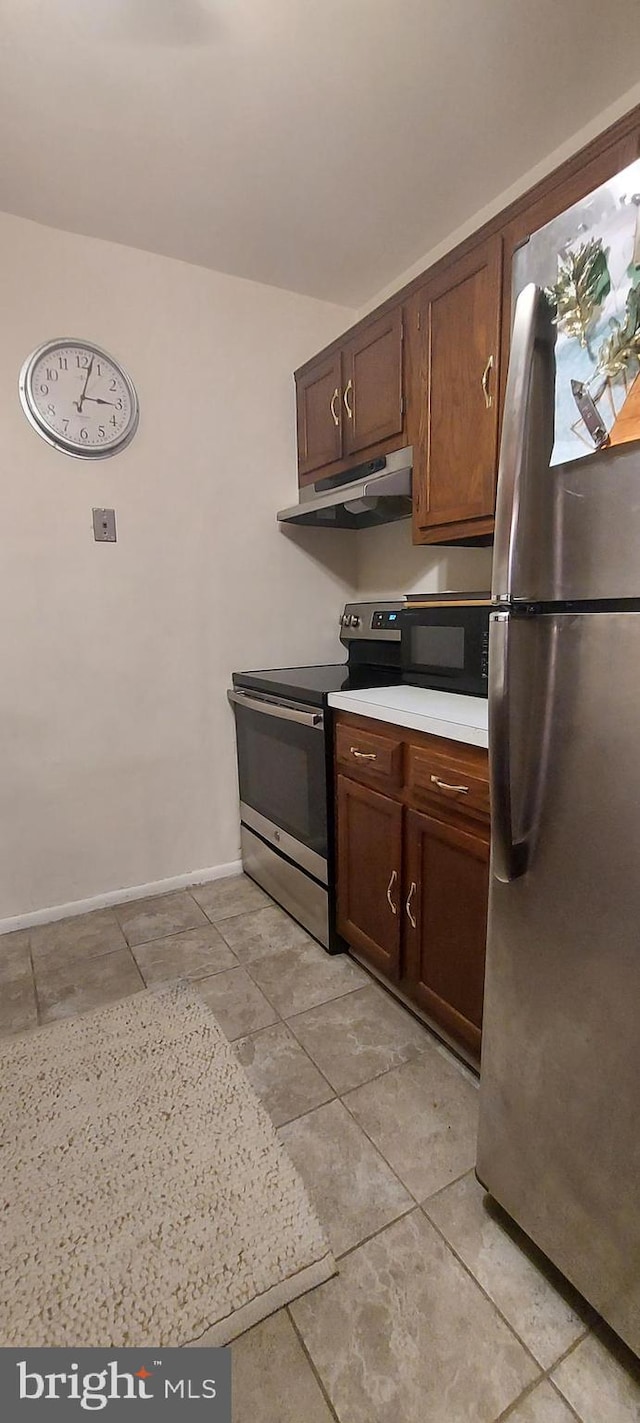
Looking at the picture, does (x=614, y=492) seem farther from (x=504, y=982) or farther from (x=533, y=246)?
(x=504, y=982)

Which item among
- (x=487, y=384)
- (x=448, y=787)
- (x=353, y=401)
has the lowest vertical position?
(x=448, y=787)

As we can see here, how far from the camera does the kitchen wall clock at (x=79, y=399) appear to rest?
207 centimetres

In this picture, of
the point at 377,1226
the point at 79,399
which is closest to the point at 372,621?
the point at 79,399

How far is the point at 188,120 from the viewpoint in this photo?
1594mm

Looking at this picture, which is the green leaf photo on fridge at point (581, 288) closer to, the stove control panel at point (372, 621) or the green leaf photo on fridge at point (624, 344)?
the green leaf photo on fridge at point (624, 344)

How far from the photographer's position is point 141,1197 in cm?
123

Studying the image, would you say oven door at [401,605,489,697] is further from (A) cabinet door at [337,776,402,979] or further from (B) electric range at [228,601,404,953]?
(A) cabinet door at [337,776,402,979]

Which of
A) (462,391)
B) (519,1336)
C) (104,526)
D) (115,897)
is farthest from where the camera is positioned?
(115,897)

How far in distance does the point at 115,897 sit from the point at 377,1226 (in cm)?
165

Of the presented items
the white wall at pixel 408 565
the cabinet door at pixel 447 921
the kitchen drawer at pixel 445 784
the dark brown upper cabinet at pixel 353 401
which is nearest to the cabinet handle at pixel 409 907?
the cabinet door at pixel 447 921

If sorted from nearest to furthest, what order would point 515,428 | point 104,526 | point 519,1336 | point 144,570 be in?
point 515,428, point 519,1336, point 104,526, point 144,570

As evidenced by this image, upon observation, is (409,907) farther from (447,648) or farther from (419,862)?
(447,648)

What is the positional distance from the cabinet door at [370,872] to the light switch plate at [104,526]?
1307 millimetres

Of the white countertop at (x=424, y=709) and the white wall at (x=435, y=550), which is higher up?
the white wall at (x=435, y=550)
